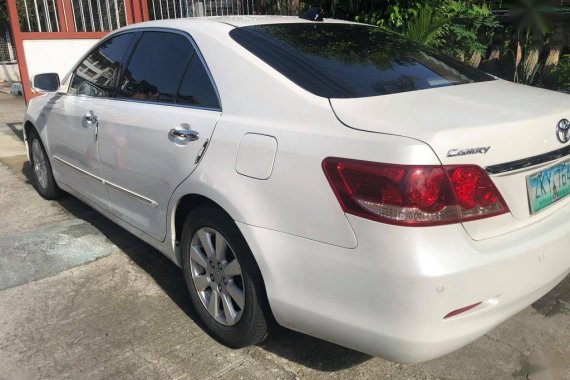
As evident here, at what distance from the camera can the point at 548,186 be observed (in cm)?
218

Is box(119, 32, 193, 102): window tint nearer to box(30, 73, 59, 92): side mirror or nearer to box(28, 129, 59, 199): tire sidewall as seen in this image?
box(30, 73, 59, 92): side mirror

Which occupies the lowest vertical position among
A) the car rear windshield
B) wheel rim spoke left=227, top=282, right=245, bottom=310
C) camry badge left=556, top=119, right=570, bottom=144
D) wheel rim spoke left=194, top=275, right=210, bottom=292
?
wheel rim spoke left=194, top=275, right=210, bottom=292

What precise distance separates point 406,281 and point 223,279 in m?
1.06

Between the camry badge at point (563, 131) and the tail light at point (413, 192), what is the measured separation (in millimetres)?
492

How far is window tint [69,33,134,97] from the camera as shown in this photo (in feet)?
11.6

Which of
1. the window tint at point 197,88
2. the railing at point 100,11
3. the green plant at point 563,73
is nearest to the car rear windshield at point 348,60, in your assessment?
the window tint at point 197,88

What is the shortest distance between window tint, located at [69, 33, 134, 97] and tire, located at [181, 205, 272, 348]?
1.44m

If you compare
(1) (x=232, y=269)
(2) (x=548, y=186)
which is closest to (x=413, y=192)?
(2) (x=548, y=186)

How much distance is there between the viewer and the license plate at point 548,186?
209cm

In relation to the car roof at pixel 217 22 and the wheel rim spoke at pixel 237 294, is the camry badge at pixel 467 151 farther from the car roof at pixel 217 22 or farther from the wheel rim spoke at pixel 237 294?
the car roof at pixel 217 22

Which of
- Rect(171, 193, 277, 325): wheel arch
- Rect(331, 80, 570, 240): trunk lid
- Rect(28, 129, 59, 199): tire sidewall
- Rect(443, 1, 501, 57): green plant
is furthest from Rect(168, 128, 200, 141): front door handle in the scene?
Rect(443, 1, 501, 57): green plant

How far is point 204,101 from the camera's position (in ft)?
8.75

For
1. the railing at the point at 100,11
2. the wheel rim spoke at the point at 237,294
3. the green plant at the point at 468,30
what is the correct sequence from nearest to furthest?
the wheel rim spoke at the point at 237,294, the green plant at the point at 468,30, the railing at the point at 100,11

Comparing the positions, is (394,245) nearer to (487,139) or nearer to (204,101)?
(487,139)
